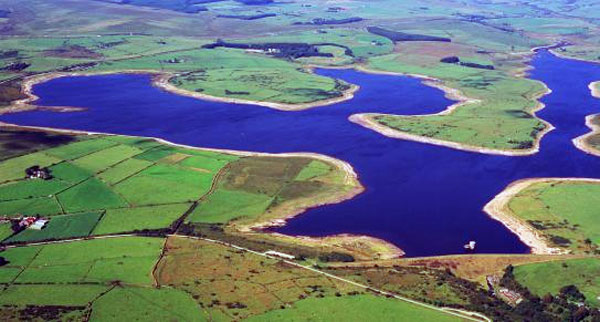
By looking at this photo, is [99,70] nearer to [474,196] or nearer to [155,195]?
[155,195]

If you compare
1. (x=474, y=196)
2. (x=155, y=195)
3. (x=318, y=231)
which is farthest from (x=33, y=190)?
(x=474, y=196)

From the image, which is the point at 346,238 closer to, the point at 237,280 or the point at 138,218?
the point at 237,280

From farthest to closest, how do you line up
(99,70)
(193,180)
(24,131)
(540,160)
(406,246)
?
(99,70), (24,131), (540,160), (193,180), (406,246)

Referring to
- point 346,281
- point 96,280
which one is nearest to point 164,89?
point 96,280

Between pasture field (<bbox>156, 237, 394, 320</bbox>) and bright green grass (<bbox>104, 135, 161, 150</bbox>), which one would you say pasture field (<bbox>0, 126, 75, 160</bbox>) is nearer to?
bright green grass (<bbox>104, 135, 161, 150</bbox>)

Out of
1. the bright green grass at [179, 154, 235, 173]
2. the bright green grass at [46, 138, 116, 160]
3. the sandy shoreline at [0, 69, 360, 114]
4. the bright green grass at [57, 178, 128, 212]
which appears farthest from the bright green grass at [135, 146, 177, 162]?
the sandy shoreline at [0, 69, 360, 114]
